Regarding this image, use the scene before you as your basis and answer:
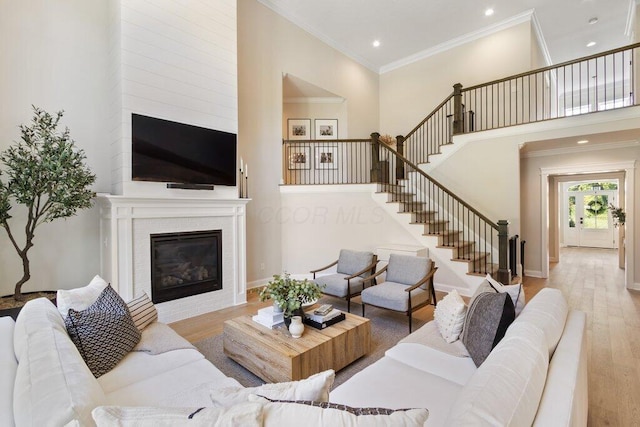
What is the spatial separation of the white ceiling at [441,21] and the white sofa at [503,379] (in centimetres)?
601

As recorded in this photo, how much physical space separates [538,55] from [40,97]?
29.9ft

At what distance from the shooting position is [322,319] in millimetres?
2650

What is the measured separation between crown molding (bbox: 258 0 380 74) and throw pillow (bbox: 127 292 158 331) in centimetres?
555

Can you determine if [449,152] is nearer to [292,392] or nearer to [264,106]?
[264,106]

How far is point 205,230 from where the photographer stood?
4.15 m

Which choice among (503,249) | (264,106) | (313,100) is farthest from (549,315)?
(313,100)

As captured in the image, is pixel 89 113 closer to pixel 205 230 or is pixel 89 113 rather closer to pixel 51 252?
pixel 51 252

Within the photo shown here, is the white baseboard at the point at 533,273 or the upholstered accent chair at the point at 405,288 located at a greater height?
the upholstered accent chair at the point at 405,288

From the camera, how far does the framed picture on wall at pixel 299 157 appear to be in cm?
693

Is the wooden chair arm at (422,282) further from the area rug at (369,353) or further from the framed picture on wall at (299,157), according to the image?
the framed picture on wall at (299,157)

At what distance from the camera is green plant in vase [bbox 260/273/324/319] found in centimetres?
250

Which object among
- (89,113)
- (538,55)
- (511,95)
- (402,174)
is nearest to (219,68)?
(89,113)

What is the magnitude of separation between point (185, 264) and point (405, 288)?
2.88 m

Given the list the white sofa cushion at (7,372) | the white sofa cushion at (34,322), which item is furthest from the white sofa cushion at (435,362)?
the white sofa cushion at (34,322)
